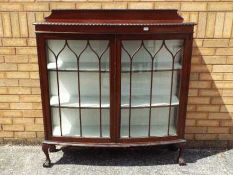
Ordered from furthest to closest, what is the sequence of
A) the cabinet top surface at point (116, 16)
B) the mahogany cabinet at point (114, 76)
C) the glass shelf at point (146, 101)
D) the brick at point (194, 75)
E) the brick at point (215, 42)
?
the brick at point (194, 75) → the brick at point (215, 42) → the glass shelf at point (146, 101) → the cabinet top surface at point (116, 16) → the mahogany cabinet at point (114, 76)

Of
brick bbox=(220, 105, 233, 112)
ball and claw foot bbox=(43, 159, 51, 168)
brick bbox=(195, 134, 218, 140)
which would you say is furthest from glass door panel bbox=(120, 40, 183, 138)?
ball and claw foot bbox=(43, 159, 51, 168)

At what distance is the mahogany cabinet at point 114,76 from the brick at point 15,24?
52cm

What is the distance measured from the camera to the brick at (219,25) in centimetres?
329

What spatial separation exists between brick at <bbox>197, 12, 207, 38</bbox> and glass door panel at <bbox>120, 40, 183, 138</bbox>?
0.50 metres

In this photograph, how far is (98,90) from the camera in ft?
10.4

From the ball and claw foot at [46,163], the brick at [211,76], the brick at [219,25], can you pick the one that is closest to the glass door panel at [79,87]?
the ball and claw foot at [46,163]

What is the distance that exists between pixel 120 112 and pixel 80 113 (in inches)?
16.7

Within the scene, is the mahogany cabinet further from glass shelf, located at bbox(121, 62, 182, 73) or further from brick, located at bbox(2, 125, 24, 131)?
brick, located at bbox(2, 125, 24, 131)

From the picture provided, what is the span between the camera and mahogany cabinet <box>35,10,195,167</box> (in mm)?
2824

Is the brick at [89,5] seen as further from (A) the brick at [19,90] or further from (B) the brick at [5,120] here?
(B) the brick at [5,120]

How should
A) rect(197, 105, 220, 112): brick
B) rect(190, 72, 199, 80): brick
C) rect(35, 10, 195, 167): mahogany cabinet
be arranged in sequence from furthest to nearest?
rect(197, 105, 220, 112): brick
rect(190, 72, 199, 80): brick
rect(35, 10, 195, 167): mahogany cabinet

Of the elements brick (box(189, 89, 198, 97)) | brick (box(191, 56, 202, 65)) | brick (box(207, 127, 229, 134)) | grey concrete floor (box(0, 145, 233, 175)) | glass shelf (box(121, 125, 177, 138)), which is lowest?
grey concrete floor (box(0, 145, 233, 175))

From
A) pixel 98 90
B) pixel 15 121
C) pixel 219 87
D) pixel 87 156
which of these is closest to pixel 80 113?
pixel 98 90

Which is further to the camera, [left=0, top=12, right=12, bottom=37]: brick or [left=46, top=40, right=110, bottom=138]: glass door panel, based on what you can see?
[left=0, top=12, right=12, bottom=37]: brick
